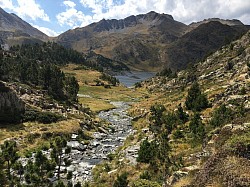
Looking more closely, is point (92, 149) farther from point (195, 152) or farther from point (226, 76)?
point (226, 76)

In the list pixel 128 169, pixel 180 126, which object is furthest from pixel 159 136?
pixel 128 169

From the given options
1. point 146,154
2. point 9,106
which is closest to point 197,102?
point 146,154

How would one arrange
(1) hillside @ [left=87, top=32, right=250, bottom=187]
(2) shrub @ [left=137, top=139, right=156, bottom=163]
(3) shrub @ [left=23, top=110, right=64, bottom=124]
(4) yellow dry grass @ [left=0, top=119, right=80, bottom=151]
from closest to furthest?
(1) hillside @ [left=87, top=32, right=250, bottom=187] → (2) shrub @ [left=137, top=139, right=156, bottom=163] → (4) yellow dry grass @ [left=0, top=119, right=80, bottom=151] → (3) shrub @ [left=23, top=110, right=64, bottom=124]

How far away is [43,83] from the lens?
10531cm

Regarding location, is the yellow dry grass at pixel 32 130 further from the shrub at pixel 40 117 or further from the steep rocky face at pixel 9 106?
the steep rocky face at pixel 9 106

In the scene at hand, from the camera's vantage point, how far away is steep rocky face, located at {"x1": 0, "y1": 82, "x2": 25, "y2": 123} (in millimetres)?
58438

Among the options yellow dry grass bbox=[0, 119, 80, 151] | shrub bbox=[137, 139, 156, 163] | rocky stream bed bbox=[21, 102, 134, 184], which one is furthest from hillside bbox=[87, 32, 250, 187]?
yellow dry grass bbox=[0, 119, 80, 151]

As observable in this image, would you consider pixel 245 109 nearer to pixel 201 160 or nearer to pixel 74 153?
pixel 201 160

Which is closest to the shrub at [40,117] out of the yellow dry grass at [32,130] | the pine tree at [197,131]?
the yellow dry grass at [32,130]

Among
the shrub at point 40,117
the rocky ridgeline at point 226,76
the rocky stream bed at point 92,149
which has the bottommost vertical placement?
the rocky stream bed at point 92,149

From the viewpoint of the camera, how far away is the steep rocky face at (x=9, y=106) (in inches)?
2301

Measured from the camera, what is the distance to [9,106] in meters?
59.4

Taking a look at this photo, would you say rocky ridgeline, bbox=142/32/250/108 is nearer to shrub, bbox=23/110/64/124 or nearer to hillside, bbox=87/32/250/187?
hillside, bbox=87/32/250/187

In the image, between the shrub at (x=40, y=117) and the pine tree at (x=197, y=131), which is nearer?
the pine tree at (x=197, y=131)
